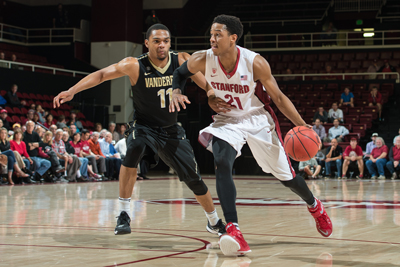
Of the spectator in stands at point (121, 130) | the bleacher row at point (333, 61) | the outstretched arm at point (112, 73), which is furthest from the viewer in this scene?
the bleacher row at point (333, 61)

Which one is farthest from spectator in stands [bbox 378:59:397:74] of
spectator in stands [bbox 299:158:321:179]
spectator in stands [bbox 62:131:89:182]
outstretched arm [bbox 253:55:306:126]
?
outstretched arm [bbox 253:55:306:126]

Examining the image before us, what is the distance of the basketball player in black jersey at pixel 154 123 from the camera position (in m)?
4.60

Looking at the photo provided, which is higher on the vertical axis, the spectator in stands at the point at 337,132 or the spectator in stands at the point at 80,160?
the spectator in stands at the point at 337,132

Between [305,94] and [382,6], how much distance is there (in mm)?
8606

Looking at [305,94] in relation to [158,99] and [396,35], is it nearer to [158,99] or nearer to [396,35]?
[396,35]

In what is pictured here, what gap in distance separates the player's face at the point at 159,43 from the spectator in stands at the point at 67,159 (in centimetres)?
870

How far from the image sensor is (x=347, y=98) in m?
18.3

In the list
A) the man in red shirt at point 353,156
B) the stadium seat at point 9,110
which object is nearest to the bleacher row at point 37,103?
the stadium seat at point 9,110

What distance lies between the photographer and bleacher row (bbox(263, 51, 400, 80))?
69.3 ft

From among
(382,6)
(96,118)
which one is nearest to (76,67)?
(96,118)

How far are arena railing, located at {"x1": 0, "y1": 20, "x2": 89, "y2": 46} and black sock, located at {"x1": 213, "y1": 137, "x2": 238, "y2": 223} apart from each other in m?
19.3

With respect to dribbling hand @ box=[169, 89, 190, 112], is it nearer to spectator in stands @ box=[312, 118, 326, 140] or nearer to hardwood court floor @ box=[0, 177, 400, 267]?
hardwood court floor @ box=[0, 177, 400, 267]

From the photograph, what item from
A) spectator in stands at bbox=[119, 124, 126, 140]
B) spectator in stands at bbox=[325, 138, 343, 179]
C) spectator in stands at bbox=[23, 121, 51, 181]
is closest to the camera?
spectator in stands at bbox=[23, 121, 51, 181]

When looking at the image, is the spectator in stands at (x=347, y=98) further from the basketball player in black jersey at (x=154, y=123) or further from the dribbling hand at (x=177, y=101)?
the dribbling hand at (x=177, y=101)
